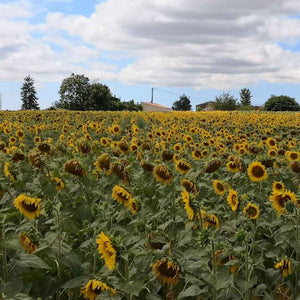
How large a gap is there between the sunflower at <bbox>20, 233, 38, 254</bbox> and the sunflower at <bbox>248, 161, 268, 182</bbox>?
89.4 inches

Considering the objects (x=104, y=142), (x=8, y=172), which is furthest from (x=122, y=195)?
(x=104, y=142)

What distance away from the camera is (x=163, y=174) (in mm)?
3982

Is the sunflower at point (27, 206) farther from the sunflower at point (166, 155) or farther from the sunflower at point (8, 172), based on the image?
the sunflower at point (166, 155)

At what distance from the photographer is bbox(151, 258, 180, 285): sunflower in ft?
7.73

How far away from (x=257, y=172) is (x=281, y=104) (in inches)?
1636

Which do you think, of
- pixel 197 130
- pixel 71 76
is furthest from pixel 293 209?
pixel 71 76

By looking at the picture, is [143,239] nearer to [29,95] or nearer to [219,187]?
[219,187]

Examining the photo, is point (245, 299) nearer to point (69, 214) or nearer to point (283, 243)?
point (283, 243)

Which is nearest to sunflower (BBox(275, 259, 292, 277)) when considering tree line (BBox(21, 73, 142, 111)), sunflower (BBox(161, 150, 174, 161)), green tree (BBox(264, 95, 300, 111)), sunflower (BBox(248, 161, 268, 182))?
sunflower (BBox(248, 161, 268, 182))

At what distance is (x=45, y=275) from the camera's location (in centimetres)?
284

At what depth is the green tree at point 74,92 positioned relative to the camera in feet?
230

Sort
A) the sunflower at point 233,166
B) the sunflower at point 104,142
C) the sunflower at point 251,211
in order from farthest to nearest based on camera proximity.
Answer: the sunflower at point 104,142, the sunflower at point 233,166, the sunflower at point 251,211

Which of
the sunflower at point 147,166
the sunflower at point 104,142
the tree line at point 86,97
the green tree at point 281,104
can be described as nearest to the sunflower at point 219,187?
the sunflower at point 147,166

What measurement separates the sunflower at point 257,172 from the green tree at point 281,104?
4102 centimetres
